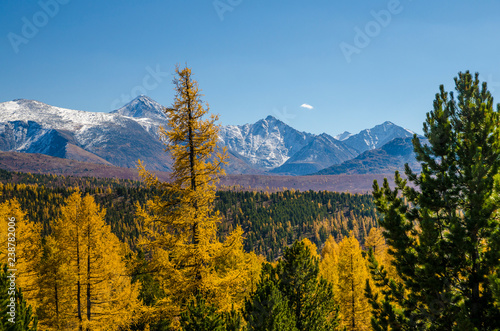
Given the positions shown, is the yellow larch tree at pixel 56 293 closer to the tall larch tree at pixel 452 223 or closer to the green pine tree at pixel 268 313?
the green pine tree at pixel 268 313

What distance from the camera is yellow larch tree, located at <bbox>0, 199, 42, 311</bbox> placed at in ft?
69.3

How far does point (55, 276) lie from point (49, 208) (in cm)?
17944

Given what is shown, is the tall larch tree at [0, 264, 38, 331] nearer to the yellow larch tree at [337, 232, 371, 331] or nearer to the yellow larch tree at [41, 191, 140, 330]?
the yellow larch tree at [41, 191, 140, 330]

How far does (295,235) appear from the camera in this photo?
199375 mm

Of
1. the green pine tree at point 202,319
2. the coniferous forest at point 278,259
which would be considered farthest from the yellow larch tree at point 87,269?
the green pine tree at point 202,319

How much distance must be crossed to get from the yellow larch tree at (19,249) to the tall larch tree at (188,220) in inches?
508

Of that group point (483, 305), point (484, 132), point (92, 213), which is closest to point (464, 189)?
point (484, 132)

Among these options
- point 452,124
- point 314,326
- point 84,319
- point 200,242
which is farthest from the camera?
point 84,319

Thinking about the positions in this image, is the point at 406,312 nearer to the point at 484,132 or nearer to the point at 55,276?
the point at 484,132

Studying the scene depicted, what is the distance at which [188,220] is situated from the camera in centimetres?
1328

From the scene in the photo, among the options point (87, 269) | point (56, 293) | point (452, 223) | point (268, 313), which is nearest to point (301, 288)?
point (268, 313)

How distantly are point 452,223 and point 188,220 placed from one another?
31.1 feet

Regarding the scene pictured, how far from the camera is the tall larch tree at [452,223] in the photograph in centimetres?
788

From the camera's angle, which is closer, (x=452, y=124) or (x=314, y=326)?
(x=452, y=124)
